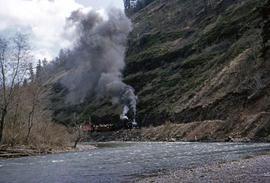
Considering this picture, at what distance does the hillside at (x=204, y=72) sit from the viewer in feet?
141

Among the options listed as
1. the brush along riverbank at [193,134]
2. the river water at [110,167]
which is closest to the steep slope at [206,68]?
the brush along riverbank at [193,134]

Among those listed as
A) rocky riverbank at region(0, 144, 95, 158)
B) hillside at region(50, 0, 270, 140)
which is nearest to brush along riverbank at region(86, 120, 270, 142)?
hillside at region(50, 0, 270, 140)

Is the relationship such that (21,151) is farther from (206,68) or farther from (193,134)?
(206,68)

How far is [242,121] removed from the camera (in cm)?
3850

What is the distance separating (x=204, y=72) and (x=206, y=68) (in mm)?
2047

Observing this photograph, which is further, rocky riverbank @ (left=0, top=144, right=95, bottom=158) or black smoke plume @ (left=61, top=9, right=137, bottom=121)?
black smoke plume @ (left=61, top=9, right=137, bottom=121)

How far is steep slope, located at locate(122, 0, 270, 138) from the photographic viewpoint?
43.6 m

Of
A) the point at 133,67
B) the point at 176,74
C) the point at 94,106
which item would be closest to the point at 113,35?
the point at 133,67

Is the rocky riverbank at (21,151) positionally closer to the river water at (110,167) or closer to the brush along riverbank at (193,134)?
the river water at (110,167)

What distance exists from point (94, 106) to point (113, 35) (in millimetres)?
24923

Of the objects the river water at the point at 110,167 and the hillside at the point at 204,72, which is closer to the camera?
the river water at the point at 110,167

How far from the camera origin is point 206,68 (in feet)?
240

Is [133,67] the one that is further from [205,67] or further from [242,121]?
[242,121]

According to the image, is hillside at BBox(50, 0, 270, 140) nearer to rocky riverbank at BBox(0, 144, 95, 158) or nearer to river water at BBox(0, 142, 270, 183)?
river water at BBox(0, 142, 270, 183)
